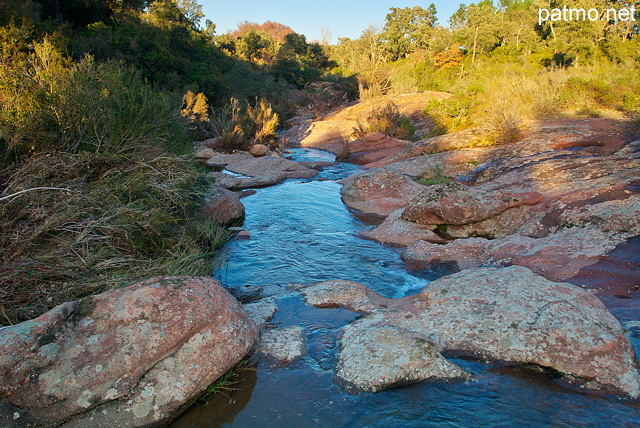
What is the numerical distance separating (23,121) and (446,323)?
540 cm

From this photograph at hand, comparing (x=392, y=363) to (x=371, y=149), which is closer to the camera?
(x=392, y=363)

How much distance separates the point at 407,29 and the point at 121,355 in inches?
1750

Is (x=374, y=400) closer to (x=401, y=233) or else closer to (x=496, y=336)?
(x=496, y=336)

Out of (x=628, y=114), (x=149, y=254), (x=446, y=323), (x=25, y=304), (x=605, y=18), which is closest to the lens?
(x=25, y=304)

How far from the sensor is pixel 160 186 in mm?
5586

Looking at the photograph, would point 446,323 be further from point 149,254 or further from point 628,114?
point 628,114

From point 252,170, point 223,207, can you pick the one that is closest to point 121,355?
point 223,207

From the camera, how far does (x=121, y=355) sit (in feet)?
9.67

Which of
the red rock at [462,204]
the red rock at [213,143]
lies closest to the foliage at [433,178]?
the red rock at [462,204]

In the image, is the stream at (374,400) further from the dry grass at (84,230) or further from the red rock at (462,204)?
the red rock at (462,204)

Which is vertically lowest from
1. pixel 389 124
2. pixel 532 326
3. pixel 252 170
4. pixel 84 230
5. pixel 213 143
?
Answer: pixel 532 326

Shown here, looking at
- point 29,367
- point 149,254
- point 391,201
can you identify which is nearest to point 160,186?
point 149,254

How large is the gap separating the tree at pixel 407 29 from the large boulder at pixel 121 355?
4080 cm

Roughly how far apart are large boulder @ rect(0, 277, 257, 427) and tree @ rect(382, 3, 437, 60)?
134 feet
